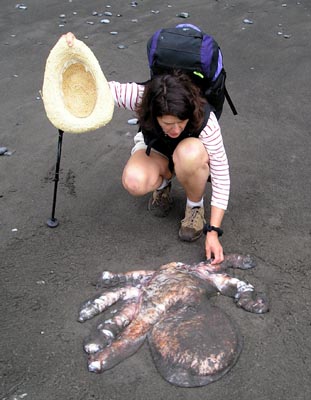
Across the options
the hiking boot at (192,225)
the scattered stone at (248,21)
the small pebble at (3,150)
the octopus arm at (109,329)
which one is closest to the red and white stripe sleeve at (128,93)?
the hiking boot at (192,225)

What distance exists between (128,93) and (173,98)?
1.57ft

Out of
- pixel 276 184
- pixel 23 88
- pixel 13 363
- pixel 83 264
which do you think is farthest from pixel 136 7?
pixel 13 363

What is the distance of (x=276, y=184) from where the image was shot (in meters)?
3.47

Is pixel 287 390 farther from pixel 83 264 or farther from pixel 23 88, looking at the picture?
pixel 23 88

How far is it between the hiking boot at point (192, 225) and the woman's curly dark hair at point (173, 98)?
651mm

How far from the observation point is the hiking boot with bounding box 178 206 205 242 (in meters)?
2.98

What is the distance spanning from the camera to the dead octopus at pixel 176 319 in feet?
7.12

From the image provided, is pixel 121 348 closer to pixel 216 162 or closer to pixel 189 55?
pixel 216 162

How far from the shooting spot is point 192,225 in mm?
2980

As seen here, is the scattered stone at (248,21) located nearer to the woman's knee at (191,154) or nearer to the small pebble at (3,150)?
the small pebble at (3,150)

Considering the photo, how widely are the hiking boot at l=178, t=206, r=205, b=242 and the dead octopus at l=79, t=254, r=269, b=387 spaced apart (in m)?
0.24

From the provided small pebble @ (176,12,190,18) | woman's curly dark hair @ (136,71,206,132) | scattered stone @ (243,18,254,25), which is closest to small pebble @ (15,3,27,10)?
small pebble @ (176,12,190,18)

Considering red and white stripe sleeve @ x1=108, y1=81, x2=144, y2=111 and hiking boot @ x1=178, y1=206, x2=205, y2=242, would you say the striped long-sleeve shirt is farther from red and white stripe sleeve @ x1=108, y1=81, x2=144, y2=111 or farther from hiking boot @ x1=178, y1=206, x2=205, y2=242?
red and white stripe sleeve @ x1=108, y1=81, x2=144, y2=111

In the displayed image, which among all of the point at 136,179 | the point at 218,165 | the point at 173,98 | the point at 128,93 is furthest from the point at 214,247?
the point at 128,93
